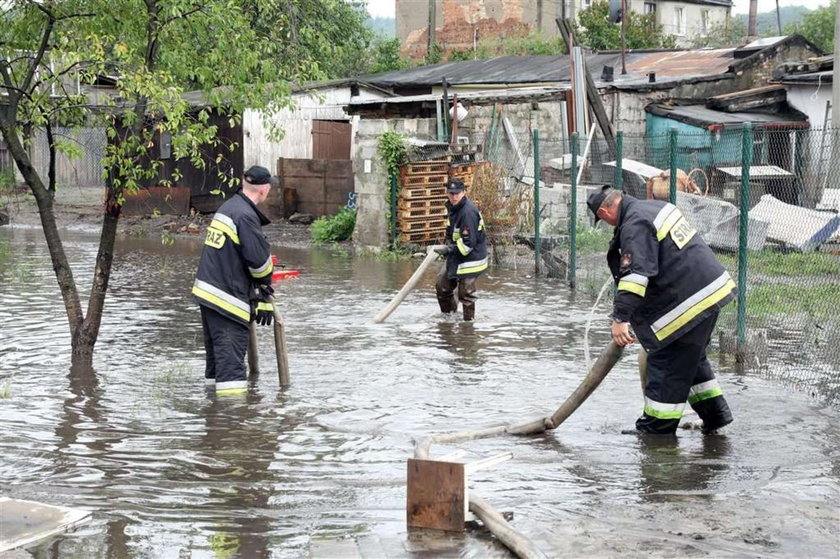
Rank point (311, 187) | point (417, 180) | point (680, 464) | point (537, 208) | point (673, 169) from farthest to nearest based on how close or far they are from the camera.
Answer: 1. point (311, 187)
2. point (417, 180)
3. point (537, 208)
4. point (673, 169)
5. point (680, 464)

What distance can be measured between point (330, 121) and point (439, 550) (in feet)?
74.8

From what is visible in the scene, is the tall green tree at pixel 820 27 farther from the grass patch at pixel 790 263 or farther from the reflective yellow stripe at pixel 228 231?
the reflective yellow stripe at pixel 228 231

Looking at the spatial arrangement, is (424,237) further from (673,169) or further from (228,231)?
(228,231)

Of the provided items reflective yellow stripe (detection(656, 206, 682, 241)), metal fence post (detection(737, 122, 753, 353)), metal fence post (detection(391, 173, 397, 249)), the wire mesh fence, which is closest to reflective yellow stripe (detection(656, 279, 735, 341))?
reflective yellow stripe (detection(656, 206, 682, 241))

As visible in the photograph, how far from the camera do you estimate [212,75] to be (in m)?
9.72

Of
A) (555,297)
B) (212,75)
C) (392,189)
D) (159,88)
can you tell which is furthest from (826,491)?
(392,189)

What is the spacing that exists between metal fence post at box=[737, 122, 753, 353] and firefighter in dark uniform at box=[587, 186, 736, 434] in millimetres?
2530

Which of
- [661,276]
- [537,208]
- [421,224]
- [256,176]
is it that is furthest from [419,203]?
[661,276]

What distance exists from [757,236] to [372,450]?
750 cm

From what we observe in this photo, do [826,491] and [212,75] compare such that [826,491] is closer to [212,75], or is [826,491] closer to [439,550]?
[439,550]

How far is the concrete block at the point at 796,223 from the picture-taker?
35.0 feet

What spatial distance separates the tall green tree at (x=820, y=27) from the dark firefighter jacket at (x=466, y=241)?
43659mm

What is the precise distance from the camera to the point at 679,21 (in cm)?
6700

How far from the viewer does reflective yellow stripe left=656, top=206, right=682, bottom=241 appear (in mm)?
6934
